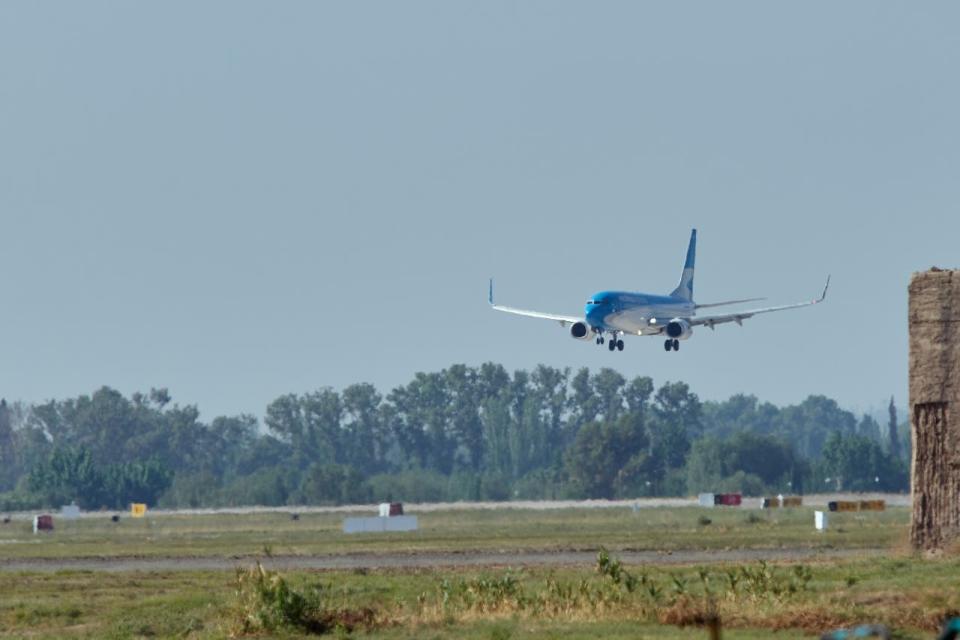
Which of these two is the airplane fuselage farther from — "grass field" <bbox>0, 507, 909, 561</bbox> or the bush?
the bush

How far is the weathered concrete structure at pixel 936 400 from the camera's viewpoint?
4356 cm

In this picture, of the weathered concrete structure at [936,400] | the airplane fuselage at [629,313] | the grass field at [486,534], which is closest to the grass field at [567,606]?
the weathered concrete structure at [936,400]

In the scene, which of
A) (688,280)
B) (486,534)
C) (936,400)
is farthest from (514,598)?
(688,280)

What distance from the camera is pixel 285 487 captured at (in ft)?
568

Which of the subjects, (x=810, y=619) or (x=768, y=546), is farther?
(x=768, y=546)

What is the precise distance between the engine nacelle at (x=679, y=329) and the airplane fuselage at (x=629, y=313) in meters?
0.73

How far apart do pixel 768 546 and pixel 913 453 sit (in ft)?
64.7

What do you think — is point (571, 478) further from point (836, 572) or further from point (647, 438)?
point (836, 572)

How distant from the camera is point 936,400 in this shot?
43812 mm

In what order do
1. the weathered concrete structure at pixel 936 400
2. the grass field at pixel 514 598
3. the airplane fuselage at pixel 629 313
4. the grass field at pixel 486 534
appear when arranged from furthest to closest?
the airplane fuselage at pixel 629 313 → the grass field at pixel 486 534 → the weathered concrete structure at pixel 936 400 → the grass field at pixel 514 598

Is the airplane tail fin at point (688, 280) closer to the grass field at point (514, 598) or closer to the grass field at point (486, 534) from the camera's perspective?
the grass field at point (486, 534)

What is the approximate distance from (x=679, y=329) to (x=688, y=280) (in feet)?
67.3

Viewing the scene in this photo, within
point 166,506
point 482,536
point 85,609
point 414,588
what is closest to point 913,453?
point 414,588

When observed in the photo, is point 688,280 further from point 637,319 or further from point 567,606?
point 567,606
